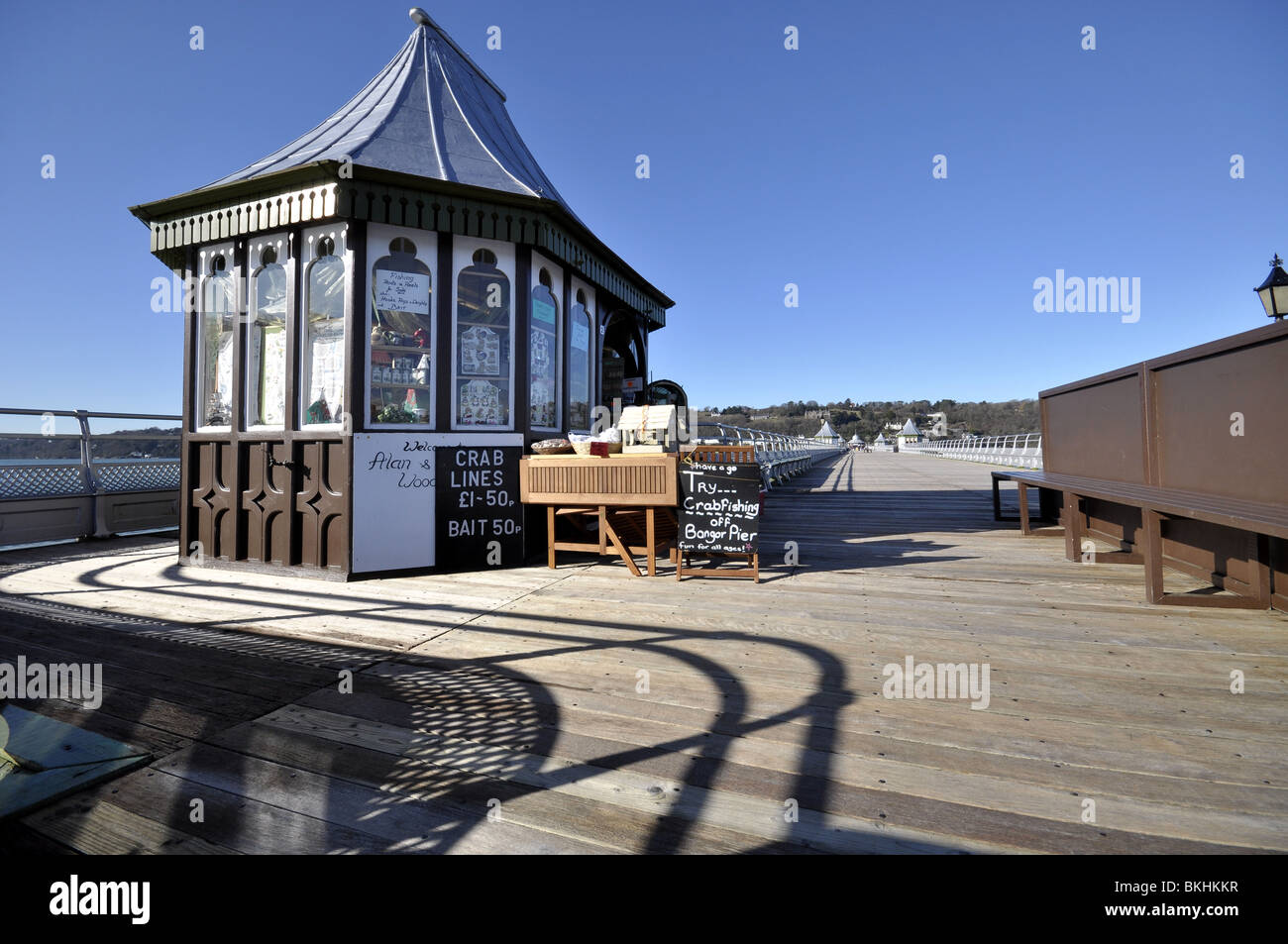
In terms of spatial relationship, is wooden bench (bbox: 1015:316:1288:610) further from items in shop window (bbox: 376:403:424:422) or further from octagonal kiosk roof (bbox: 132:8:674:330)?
items in shop window (bbox: 376:403:424:422)

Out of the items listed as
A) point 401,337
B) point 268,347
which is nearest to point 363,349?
point 401,337

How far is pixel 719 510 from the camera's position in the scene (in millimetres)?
5148

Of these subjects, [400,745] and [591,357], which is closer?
[400,745]

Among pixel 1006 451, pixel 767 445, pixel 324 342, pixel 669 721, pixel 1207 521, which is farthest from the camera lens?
pixel 1006 451

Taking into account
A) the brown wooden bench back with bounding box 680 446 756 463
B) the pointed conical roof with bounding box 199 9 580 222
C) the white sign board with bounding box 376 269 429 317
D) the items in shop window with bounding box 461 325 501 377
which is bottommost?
the brown wooden bench back with bounding box 680 446 756 463

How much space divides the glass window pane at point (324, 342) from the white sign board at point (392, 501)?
0.60 metres

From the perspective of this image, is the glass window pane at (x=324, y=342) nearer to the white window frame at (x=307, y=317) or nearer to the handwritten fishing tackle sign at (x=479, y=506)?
the white window frame at (x=307, y=317)

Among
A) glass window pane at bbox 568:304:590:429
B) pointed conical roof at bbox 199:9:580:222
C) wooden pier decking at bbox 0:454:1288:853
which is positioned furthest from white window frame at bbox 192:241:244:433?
glass window pane at bbox 568:304:590:429

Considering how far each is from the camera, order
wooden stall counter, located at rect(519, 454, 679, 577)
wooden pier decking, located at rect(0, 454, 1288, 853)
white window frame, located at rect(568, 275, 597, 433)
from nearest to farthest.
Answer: wooden pier decking, located at rect(0, 454, 1288, 853)
wooden stall counter, located at rect(519, 454, 679, 577)
white window frame, located at rect(568, 275, 597, 433)

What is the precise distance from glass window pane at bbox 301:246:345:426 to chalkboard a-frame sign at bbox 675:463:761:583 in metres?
3.69

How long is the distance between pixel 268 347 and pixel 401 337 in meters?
1.61

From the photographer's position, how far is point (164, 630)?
372cm

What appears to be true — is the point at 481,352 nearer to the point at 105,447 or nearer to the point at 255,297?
the point at 255,297

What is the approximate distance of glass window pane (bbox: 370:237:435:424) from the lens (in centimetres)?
563
